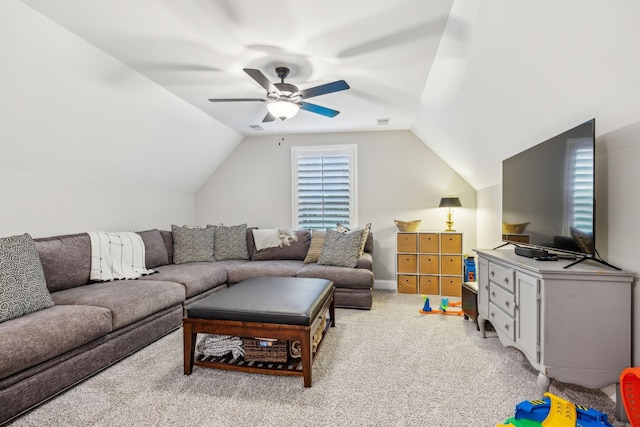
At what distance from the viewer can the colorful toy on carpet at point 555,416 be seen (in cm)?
146

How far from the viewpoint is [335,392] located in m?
2.01

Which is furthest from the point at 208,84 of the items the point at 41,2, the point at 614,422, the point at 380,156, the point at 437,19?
the point at 614,422

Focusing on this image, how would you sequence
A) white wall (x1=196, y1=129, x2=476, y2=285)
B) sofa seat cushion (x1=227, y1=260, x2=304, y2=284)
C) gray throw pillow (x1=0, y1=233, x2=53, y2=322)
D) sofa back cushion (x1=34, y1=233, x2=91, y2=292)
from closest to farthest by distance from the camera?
gray throw pillow (x1=0, y1=233, x2=53, y2=322), sofa back cushion (x1=34, y1=233, x2=91, y2=292), sofa seat cushion (x1=227, y1=260, x2=304, y2=284), white wall (x1=196, y1=129, x2=476, y2=285)

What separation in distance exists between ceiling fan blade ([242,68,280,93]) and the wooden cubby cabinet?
271cm

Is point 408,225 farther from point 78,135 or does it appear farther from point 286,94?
point 78,135

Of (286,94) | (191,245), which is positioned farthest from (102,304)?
(286,94)

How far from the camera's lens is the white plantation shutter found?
178 cm

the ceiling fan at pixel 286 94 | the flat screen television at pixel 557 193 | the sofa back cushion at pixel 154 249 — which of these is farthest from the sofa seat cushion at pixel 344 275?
the ceiling fan at pixel 286 94

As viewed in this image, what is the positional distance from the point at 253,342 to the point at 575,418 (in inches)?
72.8

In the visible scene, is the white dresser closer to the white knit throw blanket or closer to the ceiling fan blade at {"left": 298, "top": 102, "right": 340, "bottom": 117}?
the ceiling fan blade at {"left": 298, "top": 102, "right": 340, "bottom": 117}

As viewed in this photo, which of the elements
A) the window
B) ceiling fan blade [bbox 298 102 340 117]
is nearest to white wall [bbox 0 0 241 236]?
the window

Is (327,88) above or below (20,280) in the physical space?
above

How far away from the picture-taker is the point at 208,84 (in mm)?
3205

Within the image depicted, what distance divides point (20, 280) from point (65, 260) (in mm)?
714
